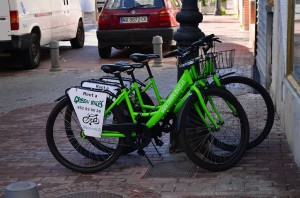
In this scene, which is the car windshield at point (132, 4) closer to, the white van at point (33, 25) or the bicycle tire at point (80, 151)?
the white van at point (33, 25)

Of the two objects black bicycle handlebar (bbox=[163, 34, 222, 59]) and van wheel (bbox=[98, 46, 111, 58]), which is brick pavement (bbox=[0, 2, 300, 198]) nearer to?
black bicycle handlebar (bbox=[163, 34, 222, 59])

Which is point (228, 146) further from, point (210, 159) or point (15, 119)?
point (15, 119)

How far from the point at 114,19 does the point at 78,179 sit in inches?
382

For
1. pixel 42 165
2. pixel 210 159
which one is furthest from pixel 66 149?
pixel 210 159

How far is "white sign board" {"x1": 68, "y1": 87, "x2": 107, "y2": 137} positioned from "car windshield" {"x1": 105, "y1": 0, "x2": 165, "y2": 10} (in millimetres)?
9537

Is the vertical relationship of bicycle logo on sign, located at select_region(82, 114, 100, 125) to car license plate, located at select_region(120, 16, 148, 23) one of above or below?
below

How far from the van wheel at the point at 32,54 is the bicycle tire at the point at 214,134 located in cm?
857

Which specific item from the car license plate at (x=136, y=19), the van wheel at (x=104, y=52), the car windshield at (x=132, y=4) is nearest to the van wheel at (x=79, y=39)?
the van wheel at (x=104, y=52)

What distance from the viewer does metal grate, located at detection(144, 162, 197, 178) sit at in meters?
6.00

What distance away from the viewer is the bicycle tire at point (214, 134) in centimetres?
586

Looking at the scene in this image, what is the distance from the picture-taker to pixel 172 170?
20.2 feet

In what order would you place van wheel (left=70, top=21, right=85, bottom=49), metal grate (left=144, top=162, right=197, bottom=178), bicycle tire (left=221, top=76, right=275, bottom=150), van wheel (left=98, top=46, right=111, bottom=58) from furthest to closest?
van wheel (left=70, top=21, right=85, bottom=49), van wheel (left=98, top=46, right=111, bottom=58), bicycle tire (left=221, top=76, right=275, bottom=150), metal grate (left=144, top=162, right=197, bottom=178)

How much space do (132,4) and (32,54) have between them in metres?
2.86

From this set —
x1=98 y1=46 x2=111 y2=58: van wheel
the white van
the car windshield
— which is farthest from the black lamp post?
x1=98 y1=46 x2=111 y2=58: van wheel
